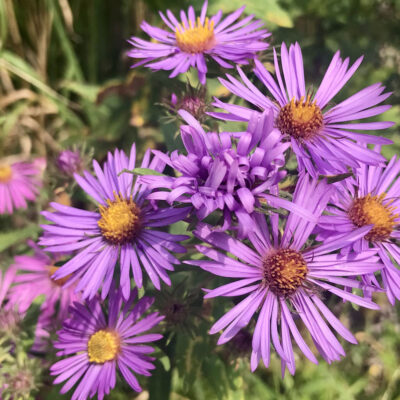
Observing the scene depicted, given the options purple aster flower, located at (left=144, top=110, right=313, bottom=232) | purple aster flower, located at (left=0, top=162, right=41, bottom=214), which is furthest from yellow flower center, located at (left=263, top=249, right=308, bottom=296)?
purple aster flower, located at (left=0, top=162, right=41, bottom=214)

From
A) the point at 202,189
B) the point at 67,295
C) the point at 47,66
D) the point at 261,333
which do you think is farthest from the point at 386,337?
the point at 47,66

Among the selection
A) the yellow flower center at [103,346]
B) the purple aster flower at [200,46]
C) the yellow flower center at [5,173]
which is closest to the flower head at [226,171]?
the purple aster flower at [200,46]

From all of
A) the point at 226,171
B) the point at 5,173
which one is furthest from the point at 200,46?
the point at 5,173

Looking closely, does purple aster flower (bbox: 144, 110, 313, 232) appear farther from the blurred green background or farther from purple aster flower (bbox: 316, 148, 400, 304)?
the blurred green background

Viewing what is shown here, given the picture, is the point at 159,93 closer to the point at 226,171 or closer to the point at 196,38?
the point at 196,38

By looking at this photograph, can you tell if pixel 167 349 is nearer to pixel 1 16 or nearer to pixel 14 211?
pixel 14 211

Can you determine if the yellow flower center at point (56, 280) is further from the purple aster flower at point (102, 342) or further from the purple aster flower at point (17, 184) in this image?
the purple aster flower at point (17, 184)

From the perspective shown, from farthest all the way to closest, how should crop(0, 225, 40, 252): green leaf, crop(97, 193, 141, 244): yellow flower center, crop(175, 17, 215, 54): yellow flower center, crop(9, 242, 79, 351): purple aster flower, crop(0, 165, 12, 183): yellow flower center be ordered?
crop(0, 165, 12, 183): yellow flower center → crop(0, 225, 40, 252): green leaf → crop(9, 242, 79, 351): purple aster flower → crop(175, 17, 215, 54): yellow flower center → crop(97, 193, 141, 244): yellow flower center
